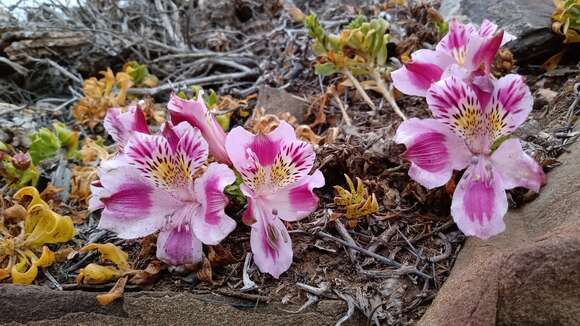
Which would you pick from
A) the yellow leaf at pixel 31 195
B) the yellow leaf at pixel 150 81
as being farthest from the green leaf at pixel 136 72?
the yellow leaf at pixel 31 195

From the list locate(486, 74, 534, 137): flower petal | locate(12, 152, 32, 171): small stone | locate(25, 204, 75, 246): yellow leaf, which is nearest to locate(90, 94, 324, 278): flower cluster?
locate(25, 204, 75, 246): yellow leaf

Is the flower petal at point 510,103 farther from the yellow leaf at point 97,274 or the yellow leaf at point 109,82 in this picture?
the yellow leaf at point 109,82

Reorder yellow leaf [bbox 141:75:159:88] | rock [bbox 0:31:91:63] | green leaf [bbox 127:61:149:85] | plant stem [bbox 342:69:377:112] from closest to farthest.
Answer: plant stem [bbox 342:69:377:112], green leaf [bbox 127:61:149:85], yellow leaf [bbox 141:75:159:88], rock [bbox 0:31:91:63]

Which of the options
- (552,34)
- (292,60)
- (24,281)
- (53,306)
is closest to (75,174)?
(24,281)

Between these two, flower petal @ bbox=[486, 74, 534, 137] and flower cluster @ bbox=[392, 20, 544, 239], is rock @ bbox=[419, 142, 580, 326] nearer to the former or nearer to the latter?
flower cluster @ bbox=[392, 20, 544, 239]

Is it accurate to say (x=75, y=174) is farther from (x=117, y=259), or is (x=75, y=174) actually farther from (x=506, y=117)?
(x=506, y=117)

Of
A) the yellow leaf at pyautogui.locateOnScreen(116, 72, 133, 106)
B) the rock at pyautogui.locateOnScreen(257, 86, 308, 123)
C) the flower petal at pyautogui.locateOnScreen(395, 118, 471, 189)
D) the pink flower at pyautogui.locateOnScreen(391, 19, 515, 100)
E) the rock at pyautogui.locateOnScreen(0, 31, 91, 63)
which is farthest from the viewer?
the rock at pyautogui.locateOnScreen(0, 31, 91, 63)
